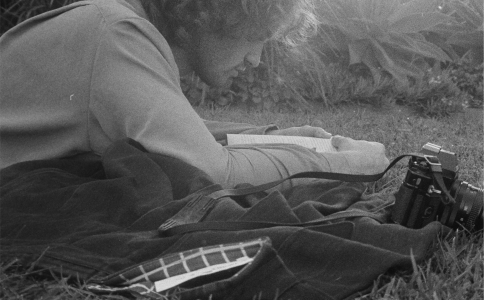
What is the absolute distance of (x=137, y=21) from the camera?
5.71 ft

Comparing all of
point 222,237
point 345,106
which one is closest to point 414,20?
point 345,106

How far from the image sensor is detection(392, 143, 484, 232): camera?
1.59 metres

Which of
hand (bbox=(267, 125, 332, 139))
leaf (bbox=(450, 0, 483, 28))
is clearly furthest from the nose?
leaf (bbox=(450, 0, 483, 28))

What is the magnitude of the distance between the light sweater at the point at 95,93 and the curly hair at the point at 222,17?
26 centimetres

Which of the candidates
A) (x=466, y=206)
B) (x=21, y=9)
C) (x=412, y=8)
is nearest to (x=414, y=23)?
(x=412, y=8)

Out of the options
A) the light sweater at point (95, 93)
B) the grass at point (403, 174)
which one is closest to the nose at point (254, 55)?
the light sweater at point (95, 93)

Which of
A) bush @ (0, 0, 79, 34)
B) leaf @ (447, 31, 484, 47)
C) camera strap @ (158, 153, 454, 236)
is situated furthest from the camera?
leaf @ (447, 31, 484, 47)

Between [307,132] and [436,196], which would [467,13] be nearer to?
[307,132]

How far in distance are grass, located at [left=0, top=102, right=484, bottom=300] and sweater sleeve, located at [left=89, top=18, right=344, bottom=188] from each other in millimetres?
450

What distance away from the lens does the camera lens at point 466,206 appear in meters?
1.64

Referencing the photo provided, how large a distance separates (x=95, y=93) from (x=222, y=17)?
55cm

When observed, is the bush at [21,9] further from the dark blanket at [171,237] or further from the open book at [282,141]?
the dark blanket at [171,237]

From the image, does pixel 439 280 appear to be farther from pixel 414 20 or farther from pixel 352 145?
pixel 414 20

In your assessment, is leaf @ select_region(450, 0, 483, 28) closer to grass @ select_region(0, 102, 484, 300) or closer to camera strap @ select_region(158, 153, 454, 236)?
grass @ select_region(0, 102, 484, 300)
